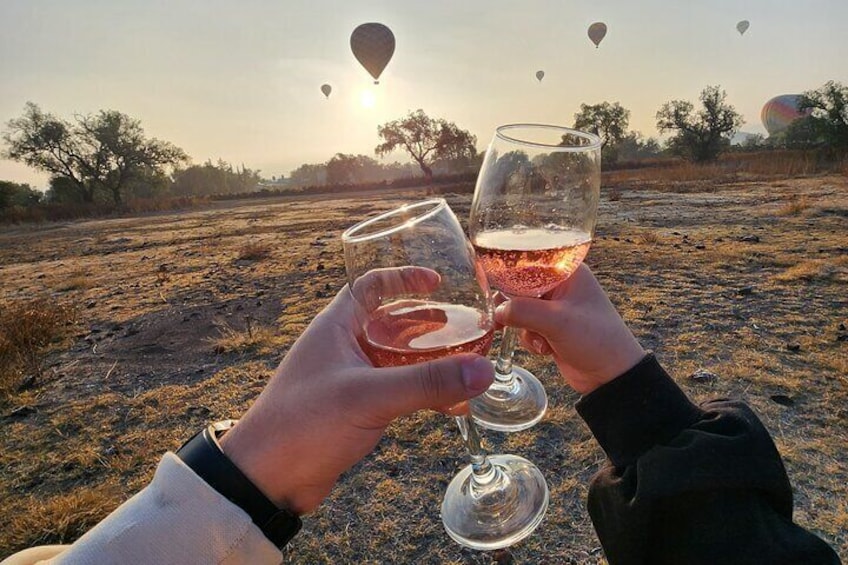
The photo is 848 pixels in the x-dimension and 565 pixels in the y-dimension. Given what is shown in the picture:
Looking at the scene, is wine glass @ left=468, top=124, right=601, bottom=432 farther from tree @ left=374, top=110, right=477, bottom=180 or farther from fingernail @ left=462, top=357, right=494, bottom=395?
tree @ left=374, top=110, right=477, bottom=180

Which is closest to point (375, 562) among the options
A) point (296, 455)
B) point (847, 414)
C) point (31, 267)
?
point (296, 455)

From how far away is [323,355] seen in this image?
135 cm

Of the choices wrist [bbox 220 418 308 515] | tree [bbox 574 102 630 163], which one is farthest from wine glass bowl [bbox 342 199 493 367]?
tree [bbox 574 102 630 163]

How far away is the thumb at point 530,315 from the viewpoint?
1604 mm

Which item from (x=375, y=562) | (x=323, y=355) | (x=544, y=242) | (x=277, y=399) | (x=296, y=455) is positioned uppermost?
(x=544, y=242)

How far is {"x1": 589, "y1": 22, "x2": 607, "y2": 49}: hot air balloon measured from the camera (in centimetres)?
4400

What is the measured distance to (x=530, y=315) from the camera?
5.39ft

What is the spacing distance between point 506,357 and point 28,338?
5.28m

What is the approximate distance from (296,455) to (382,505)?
1336 millimetres

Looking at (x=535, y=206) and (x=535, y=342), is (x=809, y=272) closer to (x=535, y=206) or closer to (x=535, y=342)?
(x=535, y=342)

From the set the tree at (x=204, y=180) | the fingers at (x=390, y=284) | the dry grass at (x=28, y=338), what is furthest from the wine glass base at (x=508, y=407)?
the tree at (x=204, y=180)

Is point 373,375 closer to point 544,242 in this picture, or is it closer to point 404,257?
point 404,257

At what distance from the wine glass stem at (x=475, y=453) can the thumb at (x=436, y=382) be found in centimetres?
40

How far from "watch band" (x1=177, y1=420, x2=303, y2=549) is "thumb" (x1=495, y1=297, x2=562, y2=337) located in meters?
0.87
